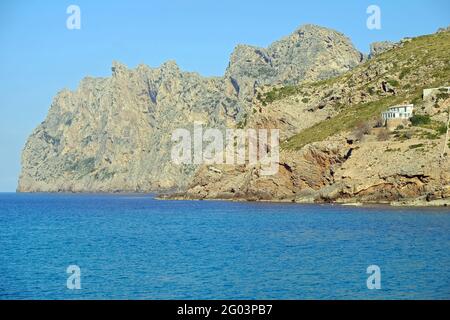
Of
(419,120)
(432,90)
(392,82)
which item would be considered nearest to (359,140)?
(419,120)

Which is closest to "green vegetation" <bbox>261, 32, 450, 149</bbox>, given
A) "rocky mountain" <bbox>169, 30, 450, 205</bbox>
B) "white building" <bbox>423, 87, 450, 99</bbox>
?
"rocky mountain" <bbox>169, 30, 450, 205</bbox>

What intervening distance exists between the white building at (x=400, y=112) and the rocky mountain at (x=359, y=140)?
2160mm

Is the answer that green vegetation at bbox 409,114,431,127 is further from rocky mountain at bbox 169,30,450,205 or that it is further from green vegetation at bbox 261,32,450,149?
rocky mountain at bbox 169,30,450,205

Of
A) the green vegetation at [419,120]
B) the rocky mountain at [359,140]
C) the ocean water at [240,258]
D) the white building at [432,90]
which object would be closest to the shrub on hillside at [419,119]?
the green vegetation at [419,120]

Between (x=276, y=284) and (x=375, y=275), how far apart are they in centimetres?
715

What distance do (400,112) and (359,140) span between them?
33.9 feet

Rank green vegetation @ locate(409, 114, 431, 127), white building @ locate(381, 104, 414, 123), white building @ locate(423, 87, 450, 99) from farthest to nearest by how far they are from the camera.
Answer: white building @ locate(423, 87, 450, 99), white building @ locate(381, 104, 414, 123), green vegetation @ locate(409, 114, 431, 127)

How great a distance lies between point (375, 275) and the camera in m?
49.3

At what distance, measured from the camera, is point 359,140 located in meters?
140

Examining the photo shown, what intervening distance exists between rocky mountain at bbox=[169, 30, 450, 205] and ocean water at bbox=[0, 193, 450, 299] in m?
18.7

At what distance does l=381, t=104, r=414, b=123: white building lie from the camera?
14125 cm

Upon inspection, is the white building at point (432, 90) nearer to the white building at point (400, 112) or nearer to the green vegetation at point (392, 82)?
the green vegetation at point (392, 82)
